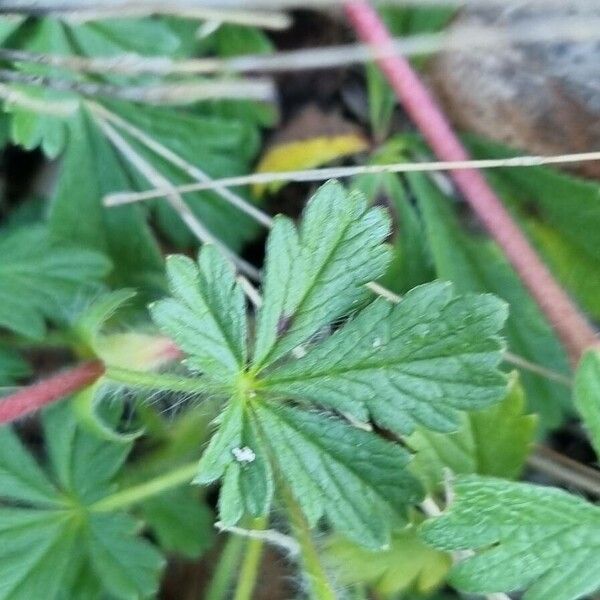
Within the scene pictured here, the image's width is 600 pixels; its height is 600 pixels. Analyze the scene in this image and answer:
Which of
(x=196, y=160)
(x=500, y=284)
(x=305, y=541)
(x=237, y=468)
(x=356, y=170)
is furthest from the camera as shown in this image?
(x=196, y=160)

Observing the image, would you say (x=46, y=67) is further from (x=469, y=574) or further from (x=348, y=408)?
(x=469, y=574)

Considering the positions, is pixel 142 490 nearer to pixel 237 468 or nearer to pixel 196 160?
pixel 237 468

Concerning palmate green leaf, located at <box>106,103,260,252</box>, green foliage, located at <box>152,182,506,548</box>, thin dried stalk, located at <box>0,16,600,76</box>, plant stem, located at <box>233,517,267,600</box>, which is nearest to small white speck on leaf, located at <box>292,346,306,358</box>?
green foliage, located at <box>152,182,506,548</box>

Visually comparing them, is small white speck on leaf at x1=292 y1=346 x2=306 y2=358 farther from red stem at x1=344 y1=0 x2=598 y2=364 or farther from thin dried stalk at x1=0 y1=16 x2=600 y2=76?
thin dried stalk at x1=0 y1=16 x2=600 y2=76

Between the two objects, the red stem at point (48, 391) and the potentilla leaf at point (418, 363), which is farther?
the red stem at point (48, 391)

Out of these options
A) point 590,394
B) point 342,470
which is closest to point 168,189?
point 342,470

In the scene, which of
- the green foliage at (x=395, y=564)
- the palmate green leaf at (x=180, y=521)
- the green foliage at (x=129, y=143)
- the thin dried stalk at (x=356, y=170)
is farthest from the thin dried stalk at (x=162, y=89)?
the green foliage at (x=395, y=564)

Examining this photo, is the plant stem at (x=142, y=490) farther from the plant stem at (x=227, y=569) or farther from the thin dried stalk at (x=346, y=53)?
the thin dried stalk at (x=346, y=53)
